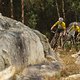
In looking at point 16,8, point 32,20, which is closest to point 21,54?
point 32,20

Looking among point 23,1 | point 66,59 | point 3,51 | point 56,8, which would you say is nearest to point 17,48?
point 3,51

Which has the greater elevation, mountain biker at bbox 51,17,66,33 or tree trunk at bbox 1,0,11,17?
tree trunk at bbox 1,0,11,17

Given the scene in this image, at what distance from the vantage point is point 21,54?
40.8 ft

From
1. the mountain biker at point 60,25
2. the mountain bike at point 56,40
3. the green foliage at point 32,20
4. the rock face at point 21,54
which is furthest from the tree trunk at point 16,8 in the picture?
the rock face at point 21,54

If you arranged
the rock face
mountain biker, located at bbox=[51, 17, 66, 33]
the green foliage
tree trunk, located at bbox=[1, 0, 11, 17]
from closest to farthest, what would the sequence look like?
the rock face → mountain biker, located at bbox=[51, 17, 66, 33] → the green foliage → tree trunk, located at bbox=[1, 0, 11, 17]

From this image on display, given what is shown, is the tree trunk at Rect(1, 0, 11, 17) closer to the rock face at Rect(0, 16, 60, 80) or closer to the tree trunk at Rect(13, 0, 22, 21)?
the tree trunk at Rect(13, 0, 22, 21)

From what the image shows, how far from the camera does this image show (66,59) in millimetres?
16750

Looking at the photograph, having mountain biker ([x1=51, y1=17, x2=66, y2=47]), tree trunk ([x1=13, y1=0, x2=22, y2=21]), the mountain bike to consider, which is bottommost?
the mountain bike

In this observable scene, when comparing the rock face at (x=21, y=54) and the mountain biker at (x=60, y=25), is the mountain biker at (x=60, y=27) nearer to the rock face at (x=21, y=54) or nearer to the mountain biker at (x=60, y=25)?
the mountain biker at (x=60, y=25)

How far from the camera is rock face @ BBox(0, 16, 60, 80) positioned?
11664mm

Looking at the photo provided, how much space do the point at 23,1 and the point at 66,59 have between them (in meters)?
10.7

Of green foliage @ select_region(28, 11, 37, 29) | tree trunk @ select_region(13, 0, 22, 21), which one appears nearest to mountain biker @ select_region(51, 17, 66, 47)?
green foliage @ select_region(28, 11, 37, 29)

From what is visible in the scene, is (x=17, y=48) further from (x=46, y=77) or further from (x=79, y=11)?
(x=79, y=11)

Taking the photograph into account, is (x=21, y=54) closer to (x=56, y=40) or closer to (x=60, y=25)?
(x=60, y=25)
